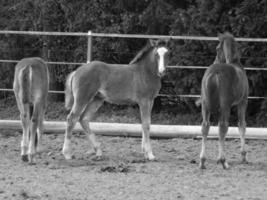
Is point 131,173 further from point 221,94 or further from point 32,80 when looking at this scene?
point 32,80

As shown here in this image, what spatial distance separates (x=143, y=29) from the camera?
17.1 metres

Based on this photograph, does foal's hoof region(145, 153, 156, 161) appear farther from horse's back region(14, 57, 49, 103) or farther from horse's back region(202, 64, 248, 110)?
horse's back region(14, 57, 49, 103)

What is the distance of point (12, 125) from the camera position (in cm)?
1277

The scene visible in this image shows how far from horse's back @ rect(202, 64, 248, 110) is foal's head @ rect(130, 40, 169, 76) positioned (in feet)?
3.10

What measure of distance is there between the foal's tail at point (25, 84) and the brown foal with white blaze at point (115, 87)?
0.79 meters

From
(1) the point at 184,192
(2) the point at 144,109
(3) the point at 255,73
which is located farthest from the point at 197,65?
(1) the point at 184,192

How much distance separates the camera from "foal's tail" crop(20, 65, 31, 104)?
9898 mm

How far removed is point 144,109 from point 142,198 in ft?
11.7

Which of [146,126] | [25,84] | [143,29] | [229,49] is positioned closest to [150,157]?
[146,126]

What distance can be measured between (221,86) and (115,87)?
6.24 feet

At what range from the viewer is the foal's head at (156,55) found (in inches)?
409

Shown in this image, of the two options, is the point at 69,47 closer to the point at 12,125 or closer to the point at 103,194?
the point at 12,125

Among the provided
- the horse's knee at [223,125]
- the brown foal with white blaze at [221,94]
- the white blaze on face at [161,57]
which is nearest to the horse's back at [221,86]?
the brown foal with white blaze at [221,94]

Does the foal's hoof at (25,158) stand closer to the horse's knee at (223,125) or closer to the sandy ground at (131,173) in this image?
the sandy ground at (131,173)
